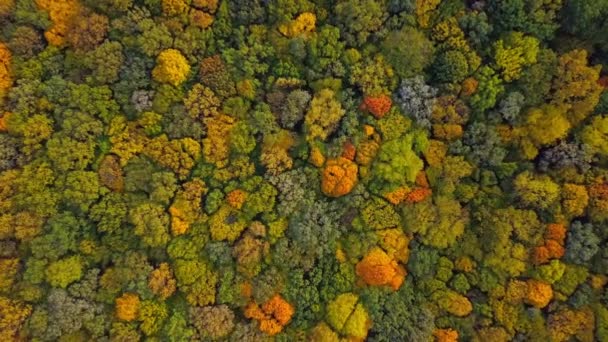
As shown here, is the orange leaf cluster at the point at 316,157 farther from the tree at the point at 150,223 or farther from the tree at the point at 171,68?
the tree at the point at 150,223

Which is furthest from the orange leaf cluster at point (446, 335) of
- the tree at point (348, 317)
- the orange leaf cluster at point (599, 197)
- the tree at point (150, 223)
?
the tree at point (150, 223)

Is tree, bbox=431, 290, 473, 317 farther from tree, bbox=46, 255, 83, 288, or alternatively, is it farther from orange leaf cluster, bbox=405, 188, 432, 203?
tree, bbox=46, 255, 83, 288

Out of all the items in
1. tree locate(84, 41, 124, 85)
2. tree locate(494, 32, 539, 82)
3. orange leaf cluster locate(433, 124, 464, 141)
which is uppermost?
tree locate(494, 32, 539, 82)

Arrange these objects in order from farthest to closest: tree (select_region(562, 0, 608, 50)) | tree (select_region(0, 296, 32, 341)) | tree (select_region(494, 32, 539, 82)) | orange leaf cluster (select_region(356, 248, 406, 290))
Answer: orange leaf cluster (select_region(356, 248, 406, 290)) < tree (select_region(494, 32, 539, 82)) < tree (select_region(0, 296, 32, 341)) < tree (select_region(562, 0, 608, 50))

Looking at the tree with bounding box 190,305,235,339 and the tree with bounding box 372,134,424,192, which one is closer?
the tree with bounding box 190,305,235,339

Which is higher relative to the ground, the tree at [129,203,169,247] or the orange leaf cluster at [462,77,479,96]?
the orange leaf cluster at [462,77,479,96]

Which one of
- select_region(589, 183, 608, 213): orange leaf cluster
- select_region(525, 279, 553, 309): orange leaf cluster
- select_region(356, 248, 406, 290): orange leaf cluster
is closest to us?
select_region(589, 183, 608, 213): orange leaf cluster

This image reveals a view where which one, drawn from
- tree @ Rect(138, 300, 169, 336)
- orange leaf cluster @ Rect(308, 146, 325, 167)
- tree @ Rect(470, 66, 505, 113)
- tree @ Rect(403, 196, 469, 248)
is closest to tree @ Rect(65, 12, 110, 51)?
orange leaf cluster @ Rect(308, 146, 325, 167)

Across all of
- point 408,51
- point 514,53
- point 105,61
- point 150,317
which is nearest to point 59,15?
point 105,61
